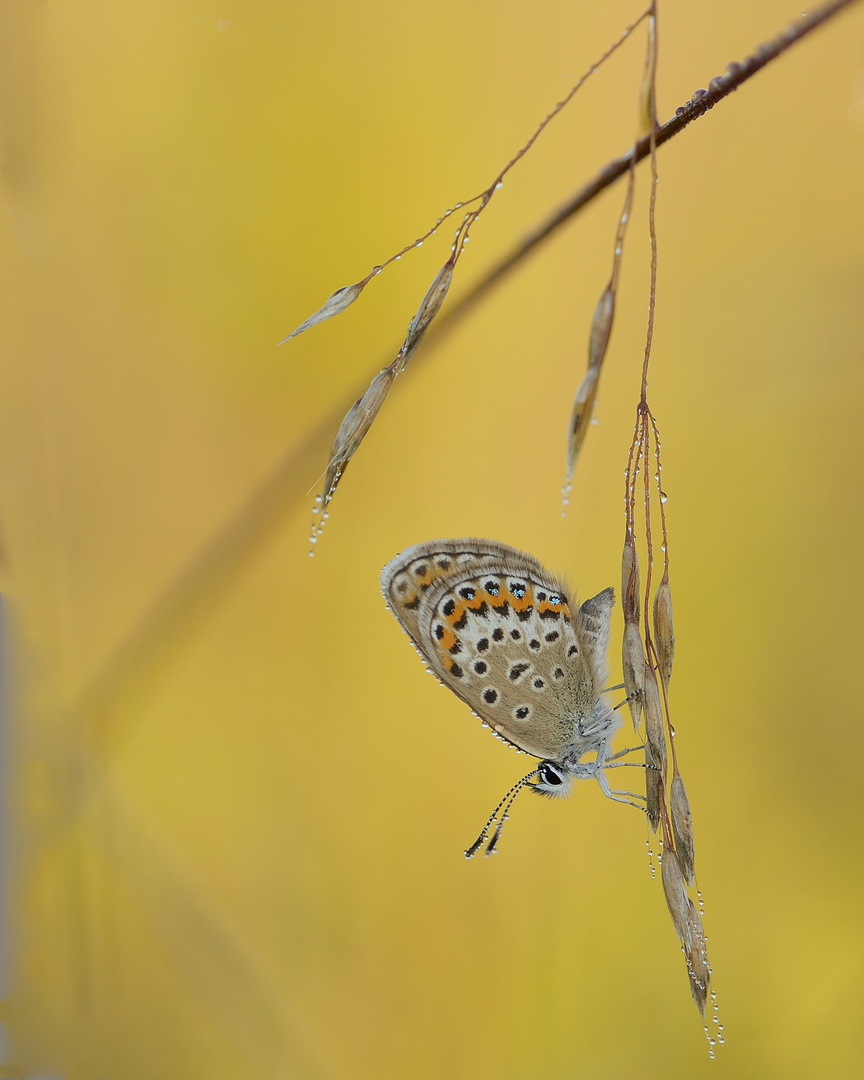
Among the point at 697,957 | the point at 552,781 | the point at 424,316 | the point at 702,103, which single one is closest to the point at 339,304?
the point at 424,316

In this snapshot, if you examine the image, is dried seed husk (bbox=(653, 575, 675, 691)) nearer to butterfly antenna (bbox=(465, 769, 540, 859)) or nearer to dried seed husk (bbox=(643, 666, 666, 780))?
dried seed husk (bbox=(643, 666, 666, 780))

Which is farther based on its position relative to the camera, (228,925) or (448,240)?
(228,925)

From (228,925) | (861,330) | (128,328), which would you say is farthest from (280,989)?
(861,330)

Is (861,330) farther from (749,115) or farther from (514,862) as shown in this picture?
(514,862)

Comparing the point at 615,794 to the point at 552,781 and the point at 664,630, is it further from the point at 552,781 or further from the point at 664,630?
the point at 664,630

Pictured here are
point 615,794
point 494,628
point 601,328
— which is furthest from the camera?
point 615,794
